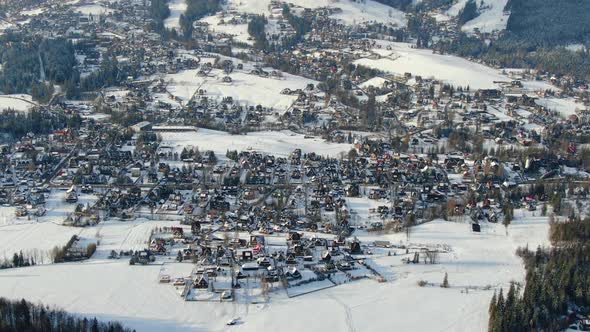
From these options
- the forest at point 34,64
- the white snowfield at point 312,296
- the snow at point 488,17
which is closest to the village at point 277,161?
the white snowfield at point 312,296

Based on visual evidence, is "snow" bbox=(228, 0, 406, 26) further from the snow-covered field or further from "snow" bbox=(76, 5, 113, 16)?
the snow-covered field

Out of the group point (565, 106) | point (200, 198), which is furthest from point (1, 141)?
point (565, 106)

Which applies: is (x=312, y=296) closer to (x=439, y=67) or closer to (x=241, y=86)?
(x=241, y=86)

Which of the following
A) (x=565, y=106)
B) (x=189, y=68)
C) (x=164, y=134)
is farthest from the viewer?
(x=189, y=68)

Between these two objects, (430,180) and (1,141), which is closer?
(430,180)

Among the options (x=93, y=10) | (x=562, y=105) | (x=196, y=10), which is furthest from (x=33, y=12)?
(x=562, y=105)

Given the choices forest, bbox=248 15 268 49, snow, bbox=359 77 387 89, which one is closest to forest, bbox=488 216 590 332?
snow, bbox=359 77 387 89

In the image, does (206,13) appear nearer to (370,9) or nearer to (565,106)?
(370,9)
